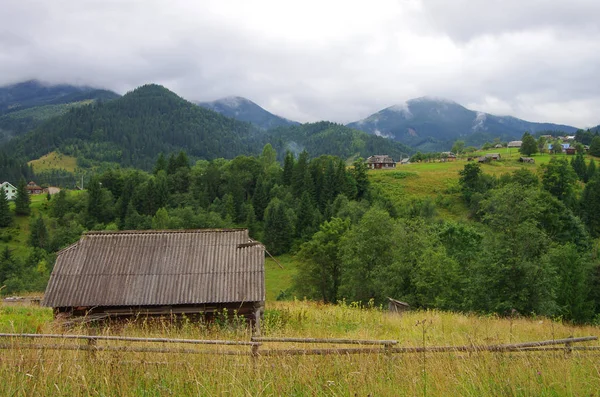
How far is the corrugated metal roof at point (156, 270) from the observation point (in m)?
17.4

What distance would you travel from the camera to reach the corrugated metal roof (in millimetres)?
17359

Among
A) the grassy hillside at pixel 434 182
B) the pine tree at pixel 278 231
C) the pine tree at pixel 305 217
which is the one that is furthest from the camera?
the grassy hillside at pixel 434 182

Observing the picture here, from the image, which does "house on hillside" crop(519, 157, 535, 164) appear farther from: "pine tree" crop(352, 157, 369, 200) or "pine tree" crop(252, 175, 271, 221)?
"pine tree" crop(252, 175, 271, 221)

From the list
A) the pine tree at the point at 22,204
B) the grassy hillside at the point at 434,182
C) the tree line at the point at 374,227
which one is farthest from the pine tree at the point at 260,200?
the pine tree at the point at 22,204

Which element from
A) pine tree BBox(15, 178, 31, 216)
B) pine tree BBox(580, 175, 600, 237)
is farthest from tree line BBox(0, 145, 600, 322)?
pine tree BBox(15, 178, 31, 216)

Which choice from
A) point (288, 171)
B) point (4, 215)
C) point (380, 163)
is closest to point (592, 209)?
point (288, 171)

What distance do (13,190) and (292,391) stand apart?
16336 centimetres

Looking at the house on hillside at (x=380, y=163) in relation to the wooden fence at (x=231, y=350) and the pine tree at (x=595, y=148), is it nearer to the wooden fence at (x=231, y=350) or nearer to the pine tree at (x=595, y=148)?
the pine tree at (x=595, y=148)

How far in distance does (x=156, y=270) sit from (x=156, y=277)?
35 cm

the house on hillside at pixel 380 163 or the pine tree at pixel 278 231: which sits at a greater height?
the house on hillside at pixel 380 163

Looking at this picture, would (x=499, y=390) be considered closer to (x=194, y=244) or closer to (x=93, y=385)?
(x=93, y=385)

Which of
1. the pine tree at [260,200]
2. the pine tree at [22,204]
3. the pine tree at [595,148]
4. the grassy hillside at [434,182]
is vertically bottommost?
the pine tree at [22,204]

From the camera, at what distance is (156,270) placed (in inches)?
716

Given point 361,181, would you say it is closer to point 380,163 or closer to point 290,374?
point 380,163
